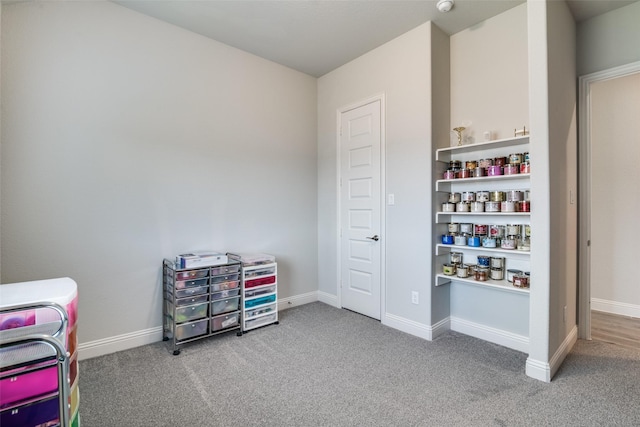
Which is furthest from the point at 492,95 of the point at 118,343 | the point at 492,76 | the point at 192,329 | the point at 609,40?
the point at 118,343

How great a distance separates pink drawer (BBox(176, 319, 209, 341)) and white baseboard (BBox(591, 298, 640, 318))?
416 centimetres

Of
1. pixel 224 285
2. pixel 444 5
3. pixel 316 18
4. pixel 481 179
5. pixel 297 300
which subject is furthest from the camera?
pixel 297 300

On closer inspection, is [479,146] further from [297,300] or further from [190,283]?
[190,283]

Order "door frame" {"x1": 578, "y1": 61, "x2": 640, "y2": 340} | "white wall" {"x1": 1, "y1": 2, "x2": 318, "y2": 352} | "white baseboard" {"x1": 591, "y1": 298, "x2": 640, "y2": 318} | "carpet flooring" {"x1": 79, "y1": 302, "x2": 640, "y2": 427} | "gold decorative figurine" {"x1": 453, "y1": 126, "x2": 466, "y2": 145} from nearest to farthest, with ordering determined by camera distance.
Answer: "carpet flooring" {"x1": 79, "y1": 302, "x2": 640, "y2": 427}, "white wall" {"x1": 1, "y1": 2, "x2": 318, "y2": 352}, "door frame" {"x1": 578, "y1": 61, "x2": 640, "y2": 340}, "gold decorative figurine" {"x1": 453, "y1": 126, "x2": 466, "y2": 145}, "white baseboard" {"x1": 591, "y1": 298, "x2": 640, "y2": 318}

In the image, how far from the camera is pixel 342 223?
367cm

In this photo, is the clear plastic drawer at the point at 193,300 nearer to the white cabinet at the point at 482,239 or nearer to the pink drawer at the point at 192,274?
the pink drawer at the point at 192,274

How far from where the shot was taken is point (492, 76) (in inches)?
107

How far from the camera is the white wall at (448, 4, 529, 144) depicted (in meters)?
2.55

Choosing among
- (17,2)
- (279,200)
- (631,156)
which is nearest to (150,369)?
(279,200)

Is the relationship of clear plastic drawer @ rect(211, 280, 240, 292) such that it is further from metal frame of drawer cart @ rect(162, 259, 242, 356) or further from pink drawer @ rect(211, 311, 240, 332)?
pink drawer @ rect(211, 311, 240, 332)

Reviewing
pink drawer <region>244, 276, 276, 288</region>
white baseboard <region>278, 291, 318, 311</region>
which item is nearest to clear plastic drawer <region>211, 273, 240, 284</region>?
pink drawer <region>244, 276, 276, 288</region>

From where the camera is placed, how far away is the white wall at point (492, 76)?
2555 mm

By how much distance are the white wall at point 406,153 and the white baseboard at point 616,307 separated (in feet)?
7.39

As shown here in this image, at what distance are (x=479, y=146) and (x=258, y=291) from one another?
2396 mm
